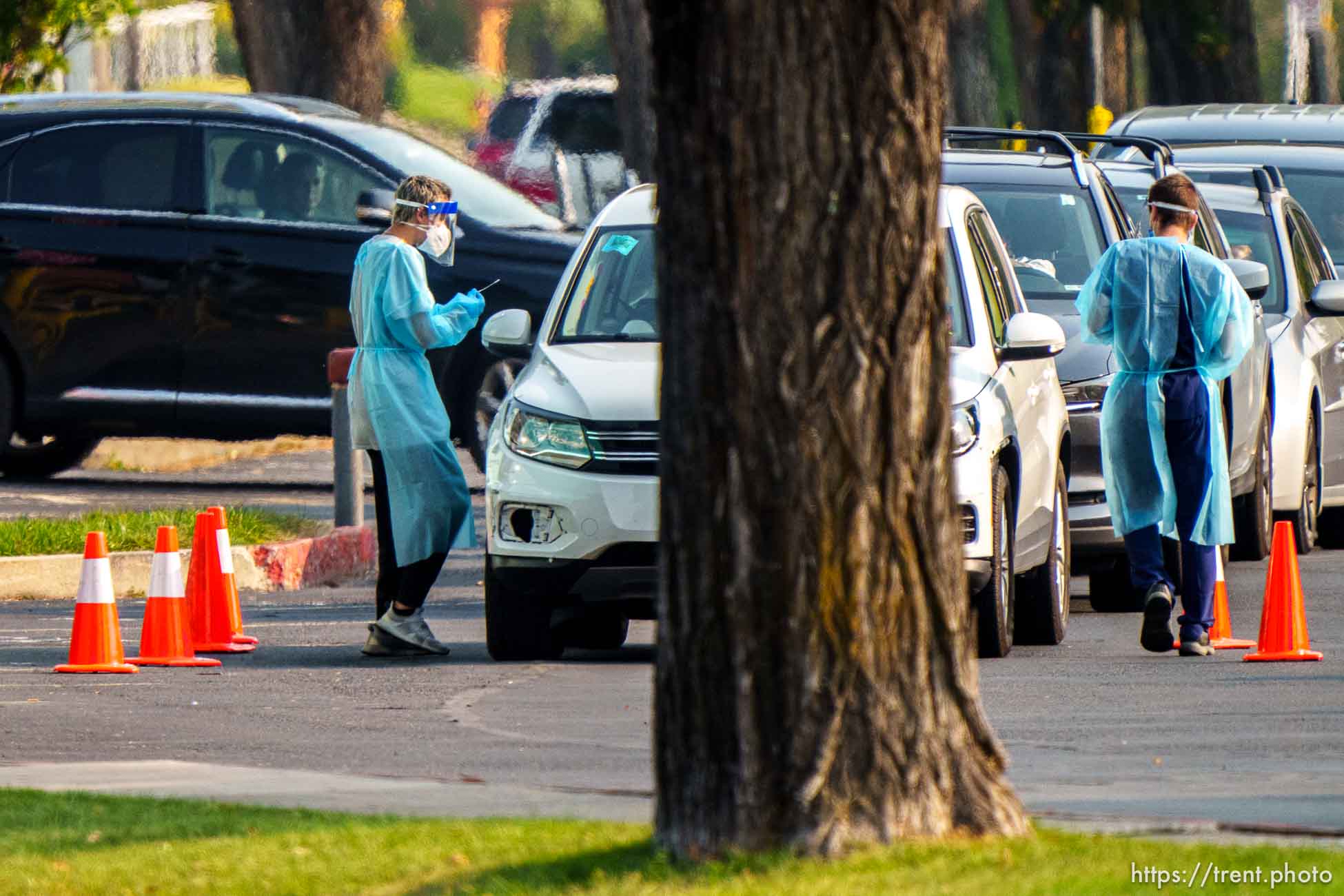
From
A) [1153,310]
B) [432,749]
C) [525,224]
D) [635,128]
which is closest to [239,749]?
[432,749]

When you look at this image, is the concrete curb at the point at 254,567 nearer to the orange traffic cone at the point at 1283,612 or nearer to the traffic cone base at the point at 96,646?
the traffic cone base at the point at 96,646

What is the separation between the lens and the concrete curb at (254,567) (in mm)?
12969

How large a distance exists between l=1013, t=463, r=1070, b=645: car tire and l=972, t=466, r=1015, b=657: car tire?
1.33 ft

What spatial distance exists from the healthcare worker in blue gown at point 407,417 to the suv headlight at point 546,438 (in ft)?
1.48

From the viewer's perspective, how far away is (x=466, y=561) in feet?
48.5

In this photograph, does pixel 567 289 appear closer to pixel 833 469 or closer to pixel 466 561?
pixel 466 561

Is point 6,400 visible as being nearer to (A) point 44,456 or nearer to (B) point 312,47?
(A) point 44,456

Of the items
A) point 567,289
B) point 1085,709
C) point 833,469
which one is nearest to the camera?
point 833,469

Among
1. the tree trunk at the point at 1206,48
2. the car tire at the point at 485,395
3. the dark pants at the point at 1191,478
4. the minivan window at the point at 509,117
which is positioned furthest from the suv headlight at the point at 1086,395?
the tree trunk at the point at 1206,48

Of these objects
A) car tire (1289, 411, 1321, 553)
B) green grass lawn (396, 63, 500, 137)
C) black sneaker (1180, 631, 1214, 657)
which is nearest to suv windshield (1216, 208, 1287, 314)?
car tire (1289, 411, 1321, 553)

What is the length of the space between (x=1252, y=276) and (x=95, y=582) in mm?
4820

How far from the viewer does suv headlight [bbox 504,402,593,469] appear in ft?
33.4

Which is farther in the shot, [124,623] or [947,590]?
[124,623]

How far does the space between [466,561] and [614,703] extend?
5415 mm
